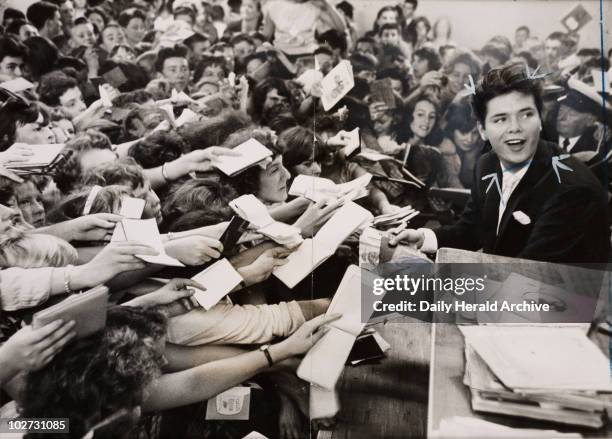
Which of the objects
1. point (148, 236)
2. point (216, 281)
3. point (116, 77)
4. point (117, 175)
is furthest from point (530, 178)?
point (116, 77)

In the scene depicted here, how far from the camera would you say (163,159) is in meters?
2.29

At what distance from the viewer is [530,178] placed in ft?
7.06

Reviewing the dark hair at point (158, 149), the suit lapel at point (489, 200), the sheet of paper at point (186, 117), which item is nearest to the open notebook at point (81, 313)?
the dark hair at point (158, 149)

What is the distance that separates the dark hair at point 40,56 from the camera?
7.87ft

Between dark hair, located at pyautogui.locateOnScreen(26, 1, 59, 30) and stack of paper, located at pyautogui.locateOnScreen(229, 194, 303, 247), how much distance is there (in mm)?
1311

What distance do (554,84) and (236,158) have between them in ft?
4.77

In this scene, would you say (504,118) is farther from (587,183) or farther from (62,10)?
(62,10)

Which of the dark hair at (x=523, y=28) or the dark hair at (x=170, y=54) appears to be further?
the dark hair at (x=170, y=54)

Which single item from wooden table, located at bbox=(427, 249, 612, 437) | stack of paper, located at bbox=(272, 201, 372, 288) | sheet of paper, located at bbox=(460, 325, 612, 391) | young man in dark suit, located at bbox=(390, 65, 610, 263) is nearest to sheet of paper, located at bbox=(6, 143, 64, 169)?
stack of paper, located at bbox=(272, 201, 372, 288)

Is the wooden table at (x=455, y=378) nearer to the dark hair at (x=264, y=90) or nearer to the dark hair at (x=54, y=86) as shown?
the dark hair at (x=264, y=90)

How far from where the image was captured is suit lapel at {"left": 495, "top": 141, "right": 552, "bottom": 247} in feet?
7.05

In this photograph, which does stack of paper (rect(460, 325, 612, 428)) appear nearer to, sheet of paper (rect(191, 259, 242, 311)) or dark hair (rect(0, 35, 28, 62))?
sheet of paper (rect(191, 259, 242, 311))

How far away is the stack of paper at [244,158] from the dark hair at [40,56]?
3.24 ft

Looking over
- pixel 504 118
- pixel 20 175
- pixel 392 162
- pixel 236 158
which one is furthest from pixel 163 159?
pixel 504 118
